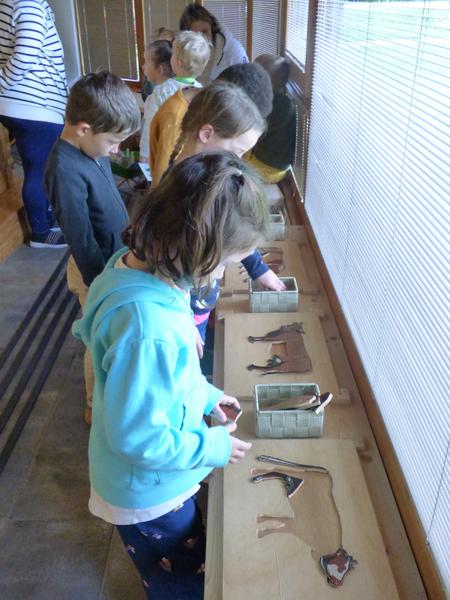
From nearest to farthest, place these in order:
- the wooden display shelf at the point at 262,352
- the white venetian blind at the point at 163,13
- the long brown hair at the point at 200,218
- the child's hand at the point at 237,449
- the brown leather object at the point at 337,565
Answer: the long brown hair at the point at 200,218, the brown leather object at the point at 337,565, the child's hand at the point at 237,449, the wooden display shelf at the point at 262,352, the white venetian blind at the point at 163,13

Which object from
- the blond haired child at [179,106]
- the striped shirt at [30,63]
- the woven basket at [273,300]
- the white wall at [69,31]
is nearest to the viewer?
the woven basket at [273,300]

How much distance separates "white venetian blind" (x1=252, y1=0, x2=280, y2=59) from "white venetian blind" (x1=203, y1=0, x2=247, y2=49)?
0.19m

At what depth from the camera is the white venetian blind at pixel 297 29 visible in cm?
240

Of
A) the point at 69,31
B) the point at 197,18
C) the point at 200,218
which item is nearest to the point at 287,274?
the point at 200,218

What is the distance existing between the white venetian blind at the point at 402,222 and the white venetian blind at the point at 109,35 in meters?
3.99

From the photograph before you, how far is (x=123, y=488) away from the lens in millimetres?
1013

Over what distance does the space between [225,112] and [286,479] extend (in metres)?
0.92

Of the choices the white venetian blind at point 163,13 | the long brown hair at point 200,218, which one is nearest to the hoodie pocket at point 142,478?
the long brown hair at point 200,218

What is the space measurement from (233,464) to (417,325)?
1.50 feet

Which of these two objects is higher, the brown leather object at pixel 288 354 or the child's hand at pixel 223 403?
the child's hand at pixel 223 403

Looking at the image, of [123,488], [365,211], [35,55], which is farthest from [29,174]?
[123,488]

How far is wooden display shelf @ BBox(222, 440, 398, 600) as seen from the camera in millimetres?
922

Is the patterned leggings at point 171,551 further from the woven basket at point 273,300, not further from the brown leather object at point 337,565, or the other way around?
the woven basket at point 273,300

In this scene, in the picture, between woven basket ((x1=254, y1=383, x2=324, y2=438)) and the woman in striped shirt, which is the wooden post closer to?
the woman in striped shirt
